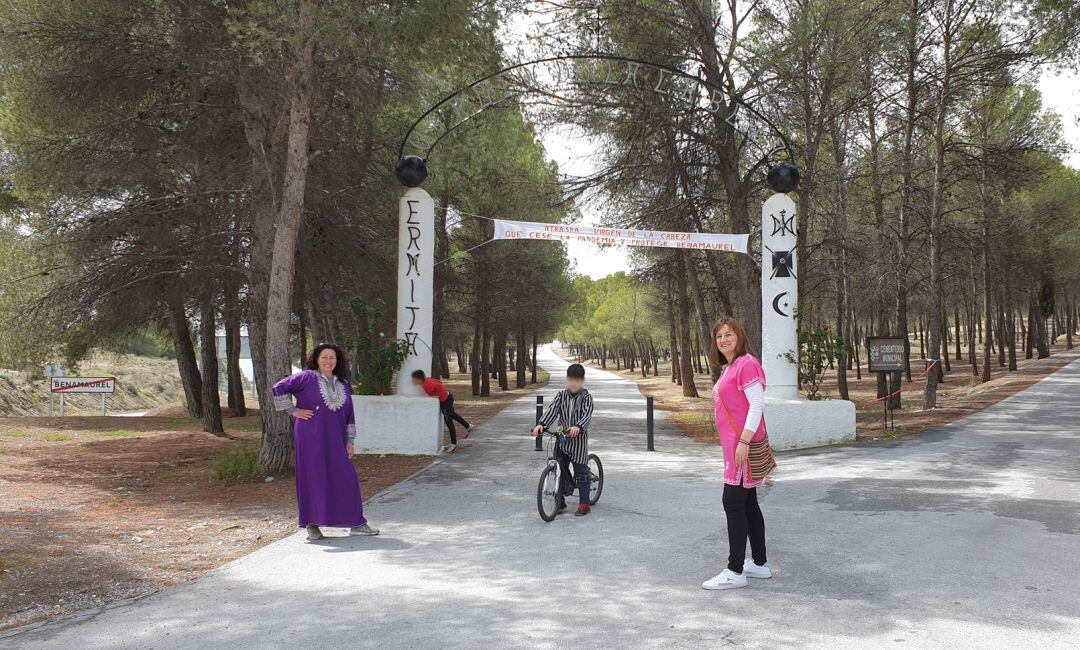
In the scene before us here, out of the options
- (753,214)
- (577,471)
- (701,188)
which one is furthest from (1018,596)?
(753,214)

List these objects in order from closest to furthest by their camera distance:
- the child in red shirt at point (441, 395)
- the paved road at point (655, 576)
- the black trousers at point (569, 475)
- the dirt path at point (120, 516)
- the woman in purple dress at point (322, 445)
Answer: the paved road at point (655, 576) → the dirt path at point (120, 516) → the woman in purple dress at point (322, 445) → the black trousers at point (569, 475) → the child in red shirt at point (441, 395)

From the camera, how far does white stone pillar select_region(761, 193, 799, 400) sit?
1330 cm

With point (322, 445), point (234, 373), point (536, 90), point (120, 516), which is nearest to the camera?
point (322, 445)

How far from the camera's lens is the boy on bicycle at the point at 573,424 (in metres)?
7.30

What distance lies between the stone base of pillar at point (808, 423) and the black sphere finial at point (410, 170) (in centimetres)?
695

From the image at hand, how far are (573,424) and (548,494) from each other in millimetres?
725

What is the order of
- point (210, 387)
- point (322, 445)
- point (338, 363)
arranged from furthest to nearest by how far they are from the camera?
point (210, 387) → point (338, 363) → point (322, 445)

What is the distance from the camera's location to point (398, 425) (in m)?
12.9

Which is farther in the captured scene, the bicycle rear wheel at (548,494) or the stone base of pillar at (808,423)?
the stone base of pillar at (808,423)

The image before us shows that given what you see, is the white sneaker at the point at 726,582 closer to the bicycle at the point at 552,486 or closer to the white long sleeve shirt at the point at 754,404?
the white long sleeve shirt at the point at 754,404

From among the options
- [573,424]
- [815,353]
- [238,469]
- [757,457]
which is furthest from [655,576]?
[815,353]

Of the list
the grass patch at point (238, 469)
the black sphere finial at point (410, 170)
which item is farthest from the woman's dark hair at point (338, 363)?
the black sphere finial at point (410, 170)

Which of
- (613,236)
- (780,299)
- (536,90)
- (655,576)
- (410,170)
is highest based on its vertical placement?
(536,90)

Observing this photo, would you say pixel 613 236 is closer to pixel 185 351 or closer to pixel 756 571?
pixel 756 571
